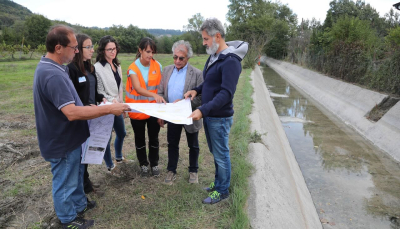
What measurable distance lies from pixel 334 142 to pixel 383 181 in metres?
2.16

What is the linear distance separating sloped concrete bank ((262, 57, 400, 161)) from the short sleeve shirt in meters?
6.59

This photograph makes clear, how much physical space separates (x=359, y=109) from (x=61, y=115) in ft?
30.3

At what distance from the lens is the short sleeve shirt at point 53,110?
6.55ft

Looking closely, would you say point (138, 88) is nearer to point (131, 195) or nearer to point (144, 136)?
point (144, 136)

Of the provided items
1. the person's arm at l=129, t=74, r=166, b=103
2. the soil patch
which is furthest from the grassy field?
the soil patch

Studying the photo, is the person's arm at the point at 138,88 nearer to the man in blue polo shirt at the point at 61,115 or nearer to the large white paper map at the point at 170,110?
the large white paper map at the point at 170,110

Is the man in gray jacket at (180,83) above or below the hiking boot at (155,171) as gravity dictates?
above

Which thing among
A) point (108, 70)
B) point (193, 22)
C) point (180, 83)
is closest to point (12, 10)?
point (193, 22)

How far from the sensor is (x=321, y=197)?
438 cm

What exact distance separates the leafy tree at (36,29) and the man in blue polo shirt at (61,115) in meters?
50.1

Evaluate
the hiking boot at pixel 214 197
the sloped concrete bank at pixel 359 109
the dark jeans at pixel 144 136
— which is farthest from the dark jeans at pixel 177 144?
the sloped concrete bank at pixel 359 109

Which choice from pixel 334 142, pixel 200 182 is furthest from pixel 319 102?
pixel 200 182

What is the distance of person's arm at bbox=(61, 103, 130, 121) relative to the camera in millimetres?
2029

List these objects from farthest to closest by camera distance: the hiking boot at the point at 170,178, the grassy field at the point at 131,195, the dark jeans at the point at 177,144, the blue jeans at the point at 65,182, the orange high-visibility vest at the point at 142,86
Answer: the hiking boot at the point at 170,178
the dark jeans at the point at 177,144
the orange high-visibility vest at the point at 142,86
the grassy field at the point at 131,195
the blue jeans at the point at 65,182
